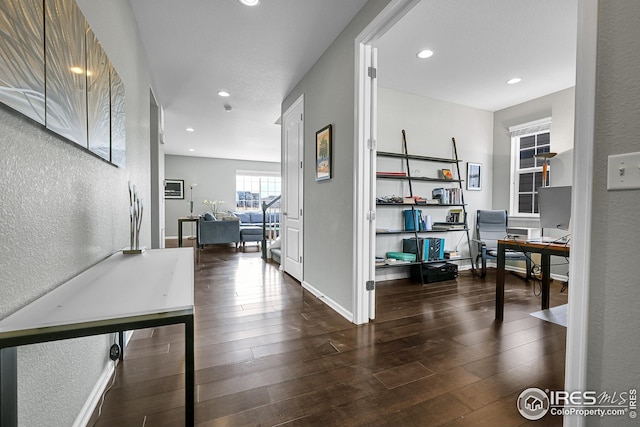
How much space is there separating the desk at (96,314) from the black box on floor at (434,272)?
3.19 metres

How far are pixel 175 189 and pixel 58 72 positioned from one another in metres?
8.32

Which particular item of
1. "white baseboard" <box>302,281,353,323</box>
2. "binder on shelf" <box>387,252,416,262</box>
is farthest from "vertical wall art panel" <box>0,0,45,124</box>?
"binder on shelf" <box>387,252,416,262</box>

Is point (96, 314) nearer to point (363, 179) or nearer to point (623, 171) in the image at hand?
point (623, 171)

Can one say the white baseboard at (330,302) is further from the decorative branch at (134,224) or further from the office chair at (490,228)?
the office chair at (490,228)

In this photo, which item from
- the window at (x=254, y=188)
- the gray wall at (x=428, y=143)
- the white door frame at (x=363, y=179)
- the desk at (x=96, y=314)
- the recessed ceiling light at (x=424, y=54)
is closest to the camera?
the desk at (x=96, y=314)

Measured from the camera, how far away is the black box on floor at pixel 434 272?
11.8ft

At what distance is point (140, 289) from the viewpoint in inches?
37.2

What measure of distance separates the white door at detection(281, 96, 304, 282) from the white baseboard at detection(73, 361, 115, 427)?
7.06 feet

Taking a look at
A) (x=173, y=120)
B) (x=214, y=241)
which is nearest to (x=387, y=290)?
(x=214, y=241)

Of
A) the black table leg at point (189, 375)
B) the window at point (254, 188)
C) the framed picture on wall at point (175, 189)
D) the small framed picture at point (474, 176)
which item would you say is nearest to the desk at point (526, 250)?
the small framed picture at point (474, 176)

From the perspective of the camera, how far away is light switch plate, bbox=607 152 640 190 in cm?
78

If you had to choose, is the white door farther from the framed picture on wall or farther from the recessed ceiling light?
the framed picture on wall

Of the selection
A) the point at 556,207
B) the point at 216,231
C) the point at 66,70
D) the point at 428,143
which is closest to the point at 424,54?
the point at 428,143

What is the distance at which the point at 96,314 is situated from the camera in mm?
720
